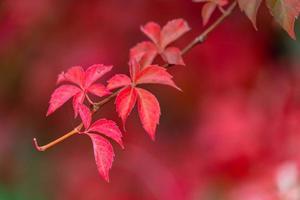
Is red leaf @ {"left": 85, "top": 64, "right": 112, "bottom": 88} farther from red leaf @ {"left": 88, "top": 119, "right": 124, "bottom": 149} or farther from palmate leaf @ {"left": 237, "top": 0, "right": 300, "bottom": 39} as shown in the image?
palmate leaf @ {"left": 237, "top": 0, "right": 300, "bottom": 39}

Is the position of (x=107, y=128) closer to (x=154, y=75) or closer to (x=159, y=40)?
(x=154, y=75)

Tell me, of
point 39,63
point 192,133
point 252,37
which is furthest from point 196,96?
point 39,63

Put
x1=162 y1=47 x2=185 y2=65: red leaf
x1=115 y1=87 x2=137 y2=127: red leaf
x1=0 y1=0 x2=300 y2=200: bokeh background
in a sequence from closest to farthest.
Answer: x1=115 y1=87 x2=137 y2=127: red leaf, x1=162 y1=47 x2=185 y2=65: red leaf, x1=0 y1=0 x2=300 y2=200: bokeh background

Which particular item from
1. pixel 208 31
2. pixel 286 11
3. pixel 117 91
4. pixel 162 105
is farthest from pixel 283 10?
pixel 162 105

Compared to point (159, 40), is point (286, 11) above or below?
below

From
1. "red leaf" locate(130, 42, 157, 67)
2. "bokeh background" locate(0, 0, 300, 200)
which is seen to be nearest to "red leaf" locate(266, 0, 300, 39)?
"red leaf" locate(130, 42, 157, 67)

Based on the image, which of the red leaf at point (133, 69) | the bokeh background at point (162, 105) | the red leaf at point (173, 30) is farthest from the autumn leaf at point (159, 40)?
the bokeh background at point (162, 105)

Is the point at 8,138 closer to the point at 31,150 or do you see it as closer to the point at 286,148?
the point at 31,150
